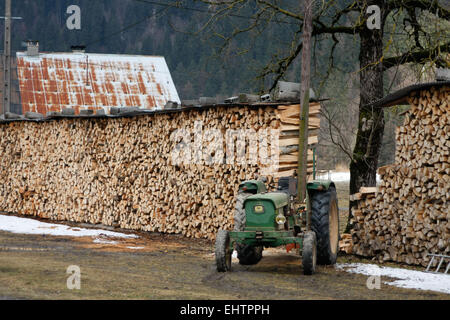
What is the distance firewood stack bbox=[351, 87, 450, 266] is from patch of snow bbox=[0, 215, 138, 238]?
19.3 ft

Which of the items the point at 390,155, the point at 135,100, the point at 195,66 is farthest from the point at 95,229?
the point at 195,66

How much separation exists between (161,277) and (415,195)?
420 centimetres

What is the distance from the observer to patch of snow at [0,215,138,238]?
50.2 ft

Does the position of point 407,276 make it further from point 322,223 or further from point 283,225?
point 283,225

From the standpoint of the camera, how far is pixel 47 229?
1619cm

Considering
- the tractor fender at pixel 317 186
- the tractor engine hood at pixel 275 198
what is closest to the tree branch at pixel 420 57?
the tractor fender at pixel 317 186

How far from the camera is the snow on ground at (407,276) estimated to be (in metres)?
8.86

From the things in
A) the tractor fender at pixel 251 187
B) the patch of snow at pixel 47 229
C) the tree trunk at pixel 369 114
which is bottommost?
the patch of snow at pixel 47 229

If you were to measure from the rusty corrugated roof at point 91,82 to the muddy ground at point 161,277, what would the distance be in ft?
56.3

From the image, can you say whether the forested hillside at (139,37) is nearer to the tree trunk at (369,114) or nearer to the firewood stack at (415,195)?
the tree trunk at (369,114)

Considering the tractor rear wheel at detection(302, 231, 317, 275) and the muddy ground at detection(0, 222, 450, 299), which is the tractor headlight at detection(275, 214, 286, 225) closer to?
the tractor rear wheel at detection(302, 231, 317, 275)

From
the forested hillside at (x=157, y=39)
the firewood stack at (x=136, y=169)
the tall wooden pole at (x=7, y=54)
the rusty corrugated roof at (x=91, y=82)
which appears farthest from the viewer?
the forested hillside at (x=157, y=39)

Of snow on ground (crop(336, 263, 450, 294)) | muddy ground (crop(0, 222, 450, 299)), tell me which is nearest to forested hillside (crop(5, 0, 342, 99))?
muddy ground (crop(0, 222, 450, 299))

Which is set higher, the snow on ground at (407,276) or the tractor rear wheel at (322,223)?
the tractor rear wheel at (322,223)
